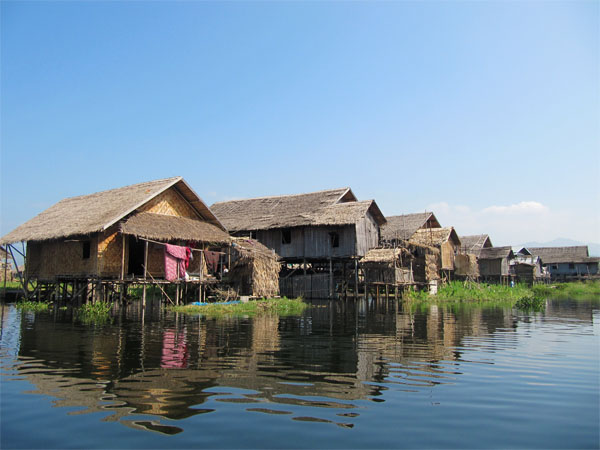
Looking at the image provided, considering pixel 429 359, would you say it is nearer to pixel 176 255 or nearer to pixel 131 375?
pixel 131 375

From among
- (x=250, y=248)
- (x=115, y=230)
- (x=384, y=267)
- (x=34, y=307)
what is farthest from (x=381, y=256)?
(x=34, y=307)

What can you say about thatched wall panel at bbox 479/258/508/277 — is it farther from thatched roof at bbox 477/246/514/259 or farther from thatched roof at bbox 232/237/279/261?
thatched roof at bbox 232/237/279/261

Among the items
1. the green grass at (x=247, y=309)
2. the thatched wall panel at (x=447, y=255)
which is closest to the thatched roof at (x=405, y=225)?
the thatched wall panel at (x=447, y=255)

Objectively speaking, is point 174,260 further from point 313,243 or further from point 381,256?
point 381,256

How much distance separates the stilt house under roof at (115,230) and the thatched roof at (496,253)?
32.3 m

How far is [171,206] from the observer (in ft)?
69.2

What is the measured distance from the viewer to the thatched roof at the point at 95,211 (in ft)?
58.9

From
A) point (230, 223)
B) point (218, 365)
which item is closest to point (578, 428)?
point (218, 365)

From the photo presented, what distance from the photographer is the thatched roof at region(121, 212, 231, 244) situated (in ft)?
58.7

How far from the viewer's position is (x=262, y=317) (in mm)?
16250

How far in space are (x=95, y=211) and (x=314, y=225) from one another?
12229 mm

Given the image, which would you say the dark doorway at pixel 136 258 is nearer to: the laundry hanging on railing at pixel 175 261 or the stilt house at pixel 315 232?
the laundry hanging on railing at pixel 175 261

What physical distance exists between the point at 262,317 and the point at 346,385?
1012 centimetres

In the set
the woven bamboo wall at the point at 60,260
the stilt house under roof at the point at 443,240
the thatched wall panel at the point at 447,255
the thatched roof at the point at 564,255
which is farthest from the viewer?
the thatched roof at the point at 564,255
